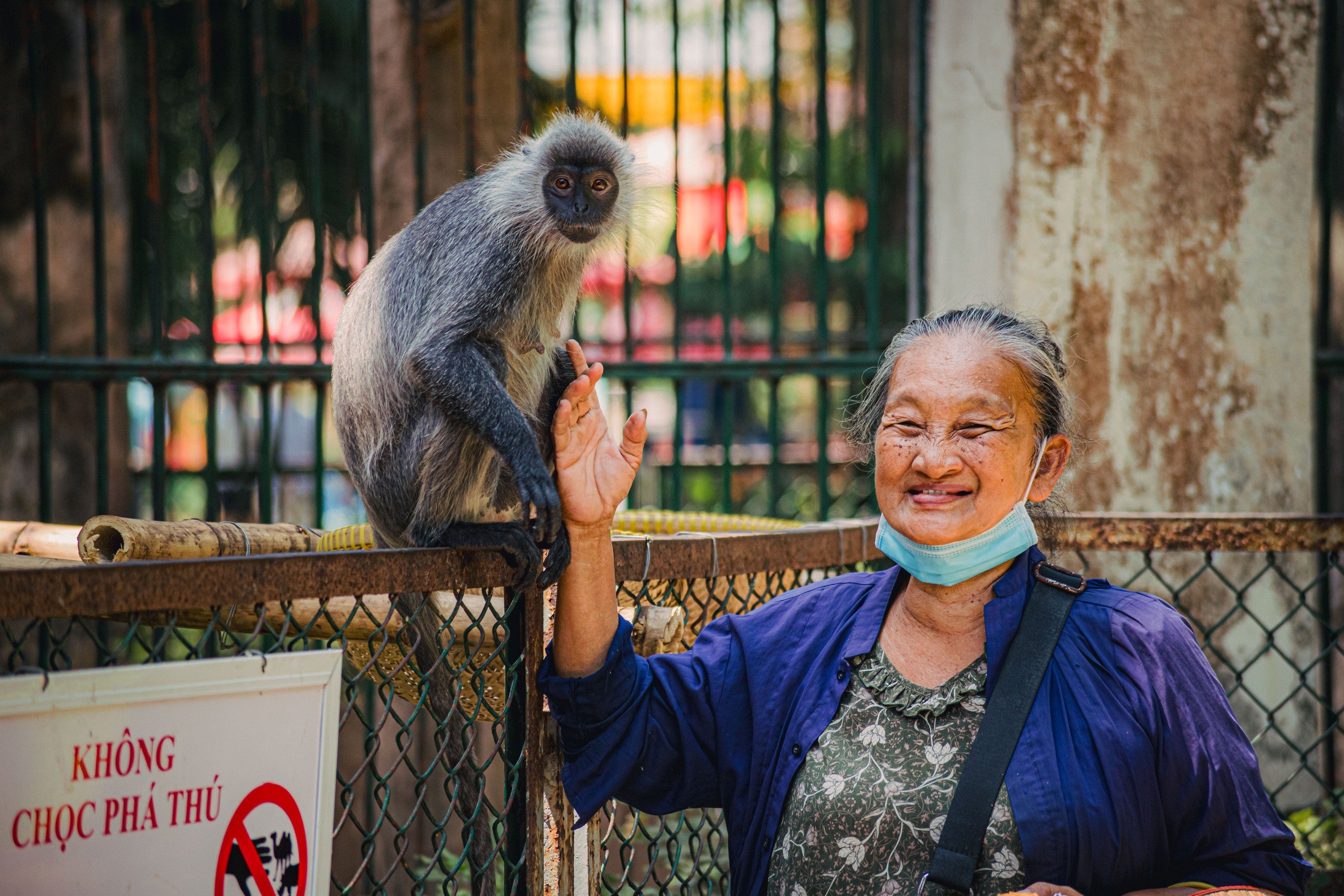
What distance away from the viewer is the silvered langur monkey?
2.28 m

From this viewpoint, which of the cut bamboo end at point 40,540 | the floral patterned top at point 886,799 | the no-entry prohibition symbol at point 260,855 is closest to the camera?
the no-entry prohibition symbol at point 260,855

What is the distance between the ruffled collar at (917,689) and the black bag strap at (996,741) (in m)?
0.05

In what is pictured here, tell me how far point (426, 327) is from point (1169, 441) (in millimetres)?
2465

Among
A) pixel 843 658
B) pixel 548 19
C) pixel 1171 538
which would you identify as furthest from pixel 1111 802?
pixel 548 19

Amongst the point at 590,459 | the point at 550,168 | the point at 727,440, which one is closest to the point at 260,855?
the point at 590,459

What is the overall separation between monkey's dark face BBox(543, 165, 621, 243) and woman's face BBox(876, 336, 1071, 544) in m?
1.45

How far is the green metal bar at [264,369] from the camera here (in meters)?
3.53

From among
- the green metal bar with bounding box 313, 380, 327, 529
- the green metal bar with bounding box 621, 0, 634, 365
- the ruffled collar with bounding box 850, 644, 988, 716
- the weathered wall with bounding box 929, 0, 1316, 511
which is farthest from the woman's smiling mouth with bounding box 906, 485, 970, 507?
the green metal bar with bounding box 313, 380, 327, 529

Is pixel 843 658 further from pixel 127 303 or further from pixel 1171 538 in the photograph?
pixel 127 303

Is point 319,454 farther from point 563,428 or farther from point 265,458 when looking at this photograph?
point 563,428

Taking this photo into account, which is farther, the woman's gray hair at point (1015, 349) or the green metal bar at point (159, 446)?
the green metal bar at point (159, 446)

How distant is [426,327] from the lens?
2.62m


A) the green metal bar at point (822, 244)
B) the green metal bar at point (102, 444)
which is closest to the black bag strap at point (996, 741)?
the green metal bar at point (822, 244)

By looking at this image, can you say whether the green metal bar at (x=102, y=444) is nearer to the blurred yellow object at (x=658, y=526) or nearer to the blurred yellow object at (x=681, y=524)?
the blurred yellow object at (x=658, y=526)
